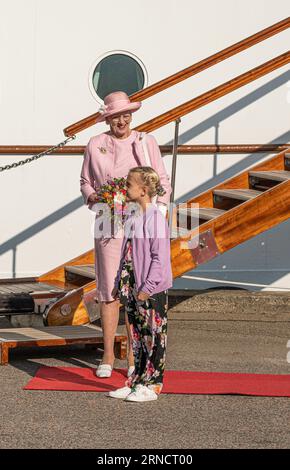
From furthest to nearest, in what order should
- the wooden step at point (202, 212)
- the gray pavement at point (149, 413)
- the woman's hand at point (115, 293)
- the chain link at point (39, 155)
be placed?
1. the wooden step at point (202, 212)
2. the chain link at point (39, 155)
3. the woman's hand at point (115, 293)
4. the gray pavement at point (149, 413)

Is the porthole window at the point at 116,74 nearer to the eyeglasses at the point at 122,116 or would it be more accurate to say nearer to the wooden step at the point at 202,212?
the wooden step at the point at 202,212

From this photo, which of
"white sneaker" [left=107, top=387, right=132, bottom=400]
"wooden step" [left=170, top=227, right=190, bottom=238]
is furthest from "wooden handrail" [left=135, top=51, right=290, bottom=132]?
"white sneaker" [left=107, top=387, right=132, bottom=400]

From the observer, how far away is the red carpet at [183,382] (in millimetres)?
6883

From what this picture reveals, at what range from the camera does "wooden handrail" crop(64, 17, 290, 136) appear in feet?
28.6

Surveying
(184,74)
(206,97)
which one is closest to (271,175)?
(206,97)

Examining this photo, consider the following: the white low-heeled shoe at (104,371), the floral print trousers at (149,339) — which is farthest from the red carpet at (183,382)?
the floral print trousers at (149,339)

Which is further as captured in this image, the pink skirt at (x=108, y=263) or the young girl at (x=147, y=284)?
the pink skirt at (x=108, y=263)

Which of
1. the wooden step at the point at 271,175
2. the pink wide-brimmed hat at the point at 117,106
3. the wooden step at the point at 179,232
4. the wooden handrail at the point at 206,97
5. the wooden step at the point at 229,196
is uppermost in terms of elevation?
the wooden handrail at the point at 206,97

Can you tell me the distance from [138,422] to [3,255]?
4.34 m

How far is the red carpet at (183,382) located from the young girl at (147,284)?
0.30m

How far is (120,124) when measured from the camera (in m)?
7.36
